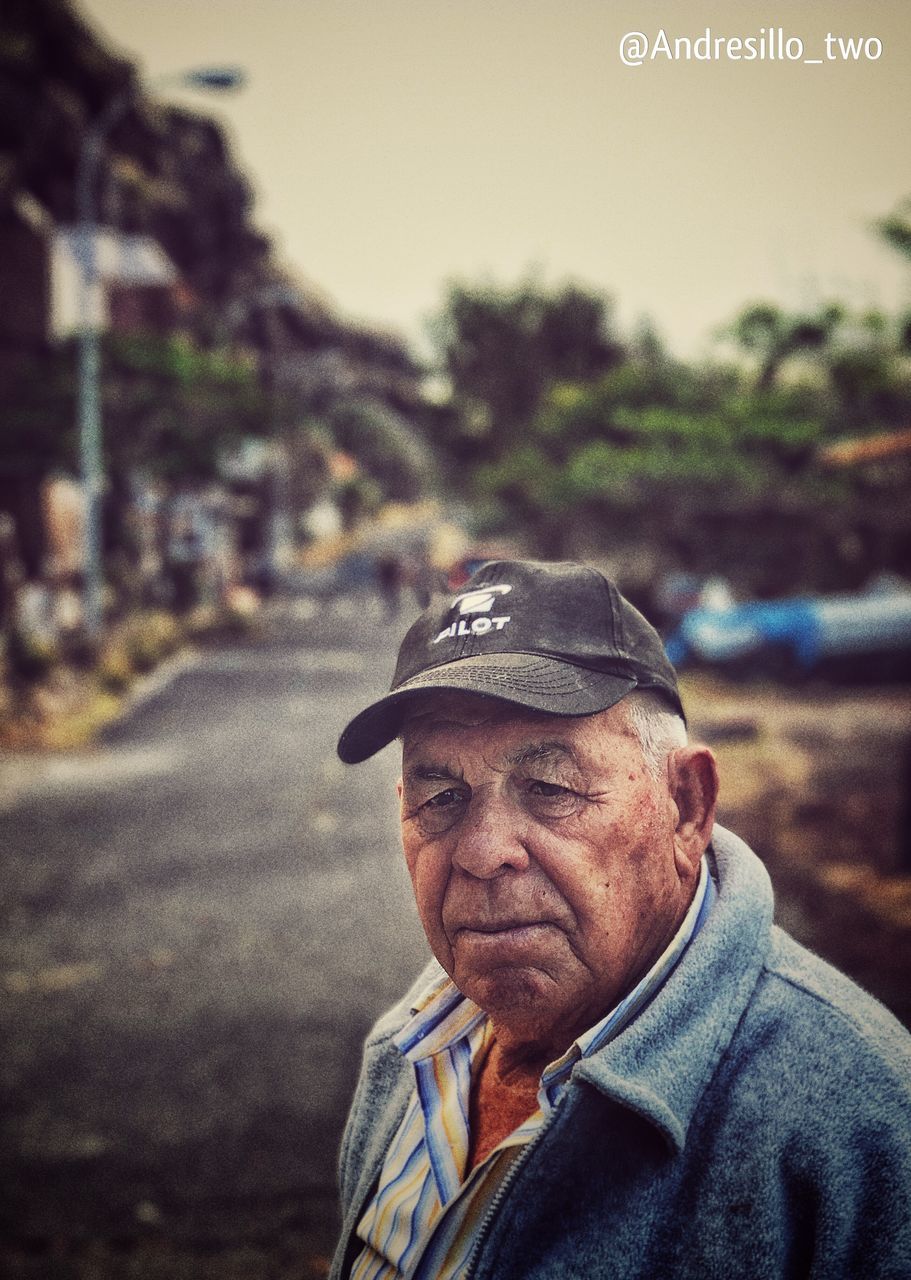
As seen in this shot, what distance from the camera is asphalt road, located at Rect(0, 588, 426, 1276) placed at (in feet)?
12.5

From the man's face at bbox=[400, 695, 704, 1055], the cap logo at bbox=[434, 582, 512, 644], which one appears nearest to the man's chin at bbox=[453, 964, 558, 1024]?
the man's face at bbox=[400, 695, 704, 1055]

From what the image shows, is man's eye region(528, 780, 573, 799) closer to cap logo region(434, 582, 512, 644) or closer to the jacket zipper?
cap logo region(434, 582, 512, 644)

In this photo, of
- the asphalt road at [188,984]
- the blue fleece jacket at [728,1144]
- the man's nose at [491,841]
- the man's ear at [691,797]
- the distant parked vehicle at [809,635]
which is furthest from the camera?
the distant parked vehicle at [809,635]

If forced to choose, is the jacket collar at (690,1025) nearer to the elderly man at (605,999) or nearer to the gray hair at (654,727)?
the elderly man at (605,999)

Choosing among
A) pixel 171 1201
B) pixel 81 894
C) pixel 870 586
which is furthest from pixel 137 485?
pixel 171 1201

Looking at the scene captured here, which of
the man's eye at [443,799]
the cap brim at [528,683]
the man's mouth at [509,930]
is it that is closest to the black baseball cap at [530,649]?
the cap brim at [528,683]

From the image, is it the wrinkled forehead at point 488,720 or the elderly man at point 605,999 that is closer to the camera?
the elderly man at point 605,999

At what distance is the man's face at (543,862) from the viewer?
1.25 m

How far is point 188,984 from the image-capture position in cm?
554

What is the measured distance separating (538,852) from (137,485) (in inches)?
866

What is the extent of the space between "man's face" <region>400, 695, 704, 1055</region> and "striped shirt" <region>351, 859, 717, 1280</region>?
0.12 ft

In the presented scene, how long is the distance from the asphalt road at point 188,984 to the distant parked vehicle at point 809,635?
16.3 ft

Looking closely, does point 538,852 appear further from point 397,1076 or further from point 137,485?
point 137,485

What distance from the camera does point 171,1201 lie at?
3.76m
